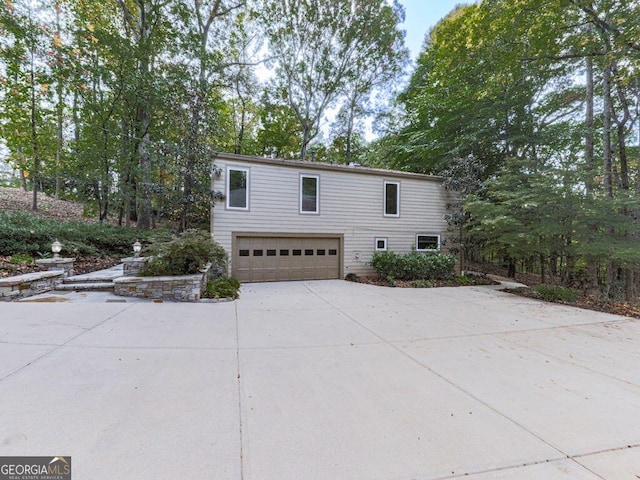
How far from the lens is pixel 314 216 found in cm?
963

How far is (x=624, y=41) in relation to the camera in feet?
21.0

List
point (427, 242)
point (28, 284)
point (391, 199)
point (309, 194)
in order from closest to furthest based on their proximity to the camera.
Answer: point (28, 284) < point (309, 194) < point (391, 199) < point (427, 242)

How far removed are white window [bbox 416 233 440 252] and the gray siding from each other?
0.67 ft

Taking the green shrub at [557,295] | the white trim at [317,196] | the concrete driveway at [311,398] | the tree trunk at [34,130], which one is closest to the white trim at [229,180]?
the white trim at [317,196]

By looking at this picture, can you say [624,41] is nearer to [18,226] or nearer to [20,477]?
[20,477]

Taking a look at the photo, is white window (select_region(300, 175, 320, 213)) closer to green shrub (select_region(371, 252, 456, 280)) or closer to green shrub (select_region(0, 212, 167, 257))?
green shrub (select_region(371, 252, 456, 280))

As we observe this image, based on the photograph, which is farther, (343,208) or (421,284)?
(343,208)

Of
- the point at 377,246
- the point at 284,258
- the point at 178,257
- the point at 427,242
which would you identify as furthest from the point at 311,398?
the point at 427,242

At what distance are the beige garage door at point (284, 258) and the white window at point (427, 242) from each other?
10.9 ft

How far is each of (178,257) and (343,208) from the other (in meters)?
5.77

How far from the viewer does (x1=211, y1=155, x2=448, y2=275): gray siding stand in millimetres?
8836

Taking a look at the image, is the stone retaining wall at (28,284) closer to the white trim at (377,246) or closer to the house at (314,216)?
the house at (314,216)

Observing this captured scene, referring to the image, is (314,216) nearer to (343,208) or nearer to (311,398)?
(343,208)

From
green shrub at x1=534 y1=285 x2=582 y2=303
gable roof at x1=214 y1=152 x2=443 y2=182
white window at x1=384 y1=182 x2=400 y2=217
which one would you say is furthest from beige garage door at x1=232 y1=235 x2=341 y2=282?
green shrub at x1=534 y1=285 x2=582 y2=303
